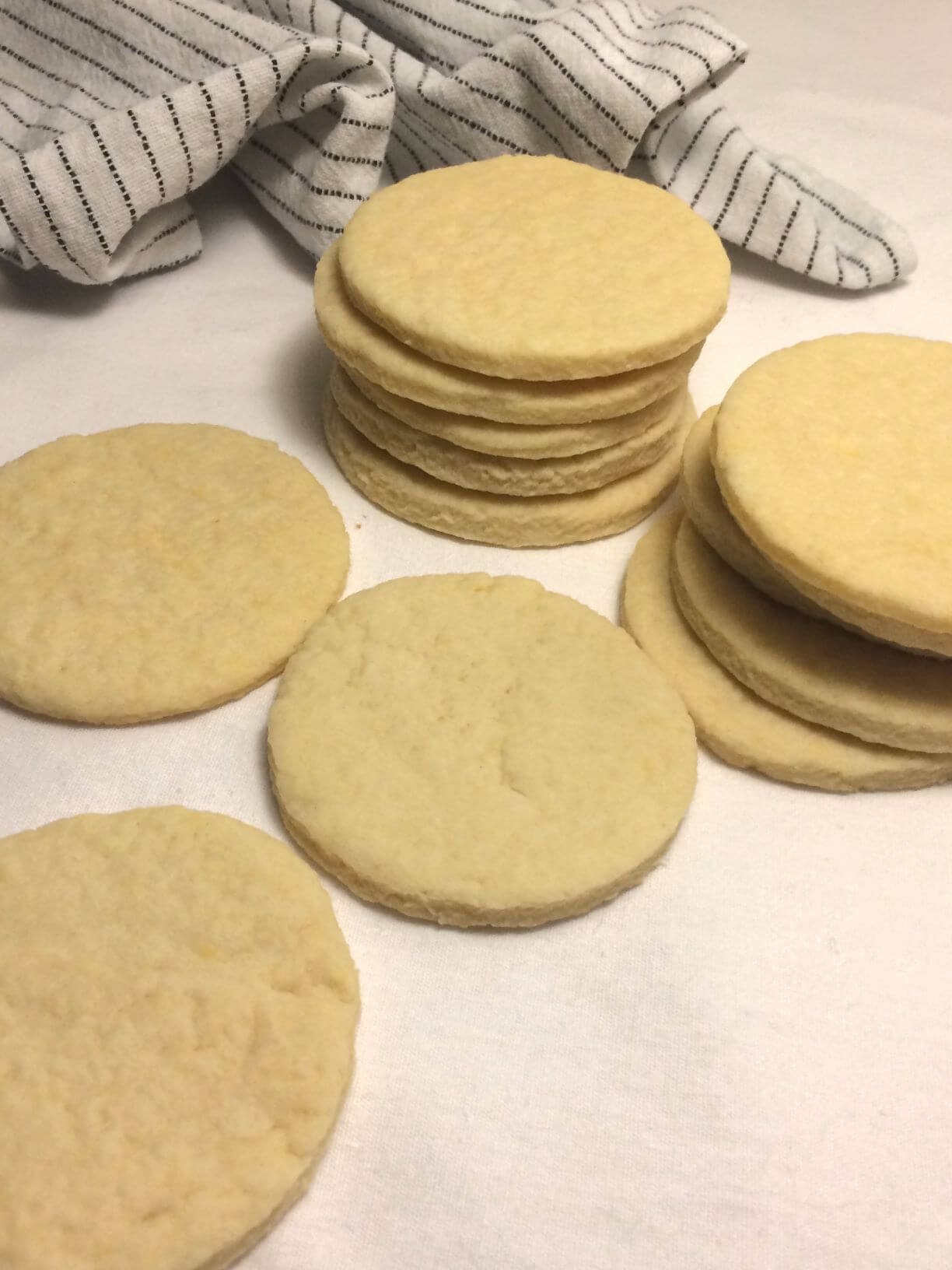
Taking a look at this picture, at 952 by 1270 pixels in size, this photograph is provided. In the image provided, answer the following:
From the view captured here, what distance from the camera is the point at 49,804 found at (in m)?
1.20

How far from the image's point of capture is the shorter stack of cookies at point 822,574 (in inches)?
43.3

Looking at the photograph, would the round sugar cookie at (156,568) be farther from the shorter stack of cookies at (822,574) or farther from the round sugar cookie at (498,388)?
the shorter stack of cookies at (822,574)

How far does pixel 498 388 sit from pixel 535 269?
21cm

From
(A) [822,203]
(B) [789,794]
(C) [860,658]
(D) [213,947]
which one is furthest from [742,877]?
(A) [822,203]

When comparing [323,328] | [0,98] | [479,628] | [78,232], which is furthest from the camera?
[0,98]

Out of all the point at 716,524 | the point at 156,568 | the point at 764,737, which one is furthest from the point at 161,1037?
the point at 716,524

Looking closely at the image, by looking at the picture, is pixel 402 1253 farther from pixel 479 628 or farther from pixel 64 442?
pixel 64 442

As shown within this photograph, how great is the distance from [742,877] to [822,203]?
53.2 inches

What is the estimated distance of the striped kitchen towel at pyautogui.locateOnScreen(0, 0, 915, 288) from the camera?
1.67 m

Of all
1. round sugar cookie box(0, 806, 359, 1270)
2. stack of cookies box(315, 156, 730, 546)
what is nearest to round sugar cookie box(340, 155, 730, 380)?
stack of cookies box(315, 156, 730, 546)

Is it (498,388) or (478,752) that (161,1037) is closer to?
(478,752)

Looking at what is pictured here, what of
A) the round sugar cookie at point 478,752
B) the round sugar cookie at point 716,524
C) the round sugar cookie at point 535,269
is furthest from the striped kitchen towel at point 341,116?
the round sugar cookie at point 478,752

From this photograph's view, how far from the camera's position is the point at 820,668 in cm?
120

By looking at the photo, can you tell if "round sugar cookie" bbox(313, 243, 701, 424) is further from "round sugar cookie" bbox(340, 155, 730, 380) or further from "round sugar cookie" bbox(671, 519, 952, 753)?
"round sugar cookie" bbox(671, 519, 952, 753)
